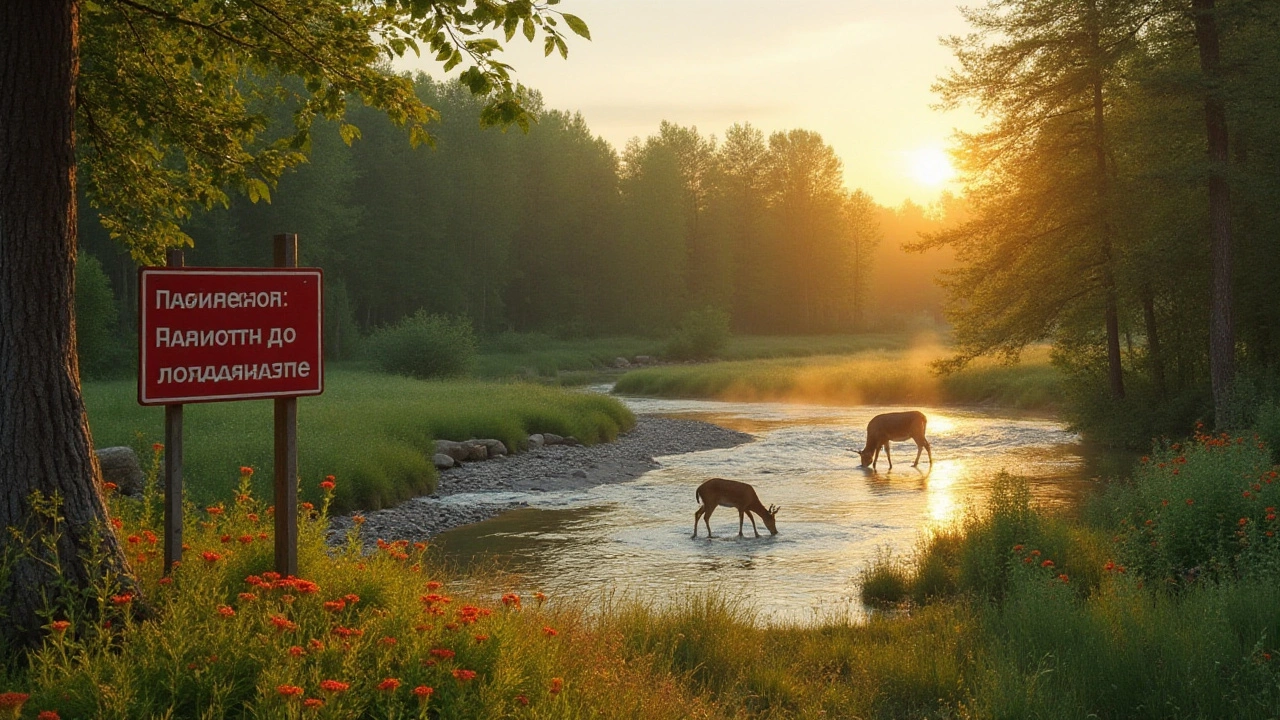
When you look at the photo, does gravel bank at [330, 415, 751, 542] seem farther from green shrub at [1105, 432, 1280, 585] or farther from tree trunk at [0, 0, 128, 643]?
green shrub at [1105, 432, 1280, 585]

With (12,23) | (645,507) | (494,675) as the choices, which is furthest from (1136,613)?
(645,507)

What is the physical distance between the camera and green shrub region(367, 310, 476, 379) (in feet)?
137

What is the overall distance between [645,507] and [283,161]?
33.7 feet

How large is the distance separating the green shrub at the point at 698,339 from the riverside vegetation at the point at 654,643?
52.2 meters

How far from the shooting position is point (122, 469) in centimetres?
1390

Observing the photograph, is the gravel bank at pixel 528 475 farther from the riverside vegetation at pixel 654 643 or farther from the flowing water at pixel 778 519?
the riverside vegetation at pixel 654 643

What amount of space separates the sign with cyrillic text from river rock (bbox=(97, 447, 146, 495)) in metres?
8.53

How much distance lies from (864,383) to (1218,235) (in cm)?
2267

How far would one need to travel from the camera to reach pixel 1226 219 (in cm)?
1953

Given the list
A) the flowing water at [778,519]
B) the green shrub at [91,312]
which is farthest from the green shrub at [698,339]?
the green shrub at [91,312]

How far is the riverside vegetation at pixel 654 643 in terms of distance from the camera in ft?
15.7

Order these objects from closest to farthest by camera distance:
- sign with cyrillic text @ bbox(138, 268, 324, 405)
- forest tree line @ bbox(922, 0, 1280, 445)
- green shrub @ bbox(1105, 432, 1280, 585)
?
sign with cyrillic text @ bbox(138, 268, 324, 405)
green shrub @ bbox(1105, 432, 1280, 585)
forest tree line @ bbox(922, 0, 1280, 445)

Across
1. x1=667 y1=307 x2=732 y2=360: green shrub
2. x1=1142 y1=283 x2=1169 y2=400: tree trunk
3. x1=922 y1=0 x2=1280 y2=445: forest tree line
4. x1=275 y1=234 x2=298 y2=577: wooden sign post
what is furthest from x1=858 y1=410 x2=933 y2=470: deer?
x1=667 y1=307 x2=732 y2=360: green shrub

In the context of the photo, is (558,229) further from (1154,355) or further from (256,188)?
(256,188)
